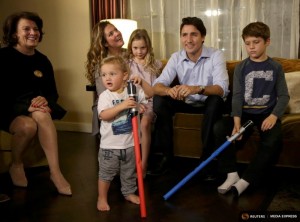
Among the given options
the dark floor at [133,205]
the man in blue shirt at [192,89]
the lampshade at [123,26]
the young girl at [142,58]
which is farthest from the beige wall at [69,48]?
the man in blue shirt at [192,89]

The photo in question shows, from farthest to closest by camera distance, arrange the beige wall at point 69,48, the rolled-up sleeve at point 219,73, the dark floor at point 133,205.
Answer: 1. the beige wall at point 69,48
2. the rolled-up sleeve at point 219,73
3. the dark floor at point 133,205

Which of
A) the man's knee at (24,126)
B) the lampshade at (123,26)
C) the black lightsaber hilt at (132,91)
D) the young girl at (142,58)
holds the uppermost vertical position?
the lampshade at (123,26)

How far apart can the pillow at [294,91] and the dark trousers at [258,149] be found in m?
0.47

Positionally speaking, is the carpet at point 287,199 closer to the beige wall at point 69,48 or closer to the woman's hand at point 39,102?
the woman's hand at point 39,102

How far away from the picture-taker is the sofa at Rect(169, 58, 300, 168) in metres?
2.23

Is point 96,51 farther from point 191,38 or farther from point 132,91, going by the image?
point 132,91

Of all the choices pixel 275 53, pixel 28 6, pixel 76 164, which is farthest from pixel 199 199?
pixel 28 6

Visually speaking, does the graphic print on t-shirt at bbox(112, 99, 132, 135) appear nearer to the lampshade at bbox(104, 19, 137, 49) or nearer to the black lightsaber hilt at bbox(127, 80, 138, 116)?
the black lightsaber hilt at bbox(127, 80, 138, 116)

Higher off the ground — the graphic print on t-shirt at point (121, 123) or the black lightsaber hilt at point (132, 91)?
the black lightsaber hilt at point (132, 91)

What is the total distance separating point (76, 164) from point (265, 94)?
151 cm

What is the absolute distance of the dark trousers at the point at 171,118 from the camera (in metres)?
2.18

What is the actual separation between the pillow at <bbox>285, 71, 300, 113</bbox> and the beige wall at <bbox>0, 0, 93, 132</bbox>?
7.39 ft

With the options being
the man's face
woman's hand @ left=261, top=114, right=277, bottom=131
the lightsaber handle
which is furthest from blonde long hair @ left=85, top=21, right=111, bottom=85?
woman's hand @ left=261, top=114, right=277, bottom=131

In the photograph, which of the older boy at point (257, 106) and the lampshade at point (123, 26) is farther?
the lampshade at point (123, 26)
